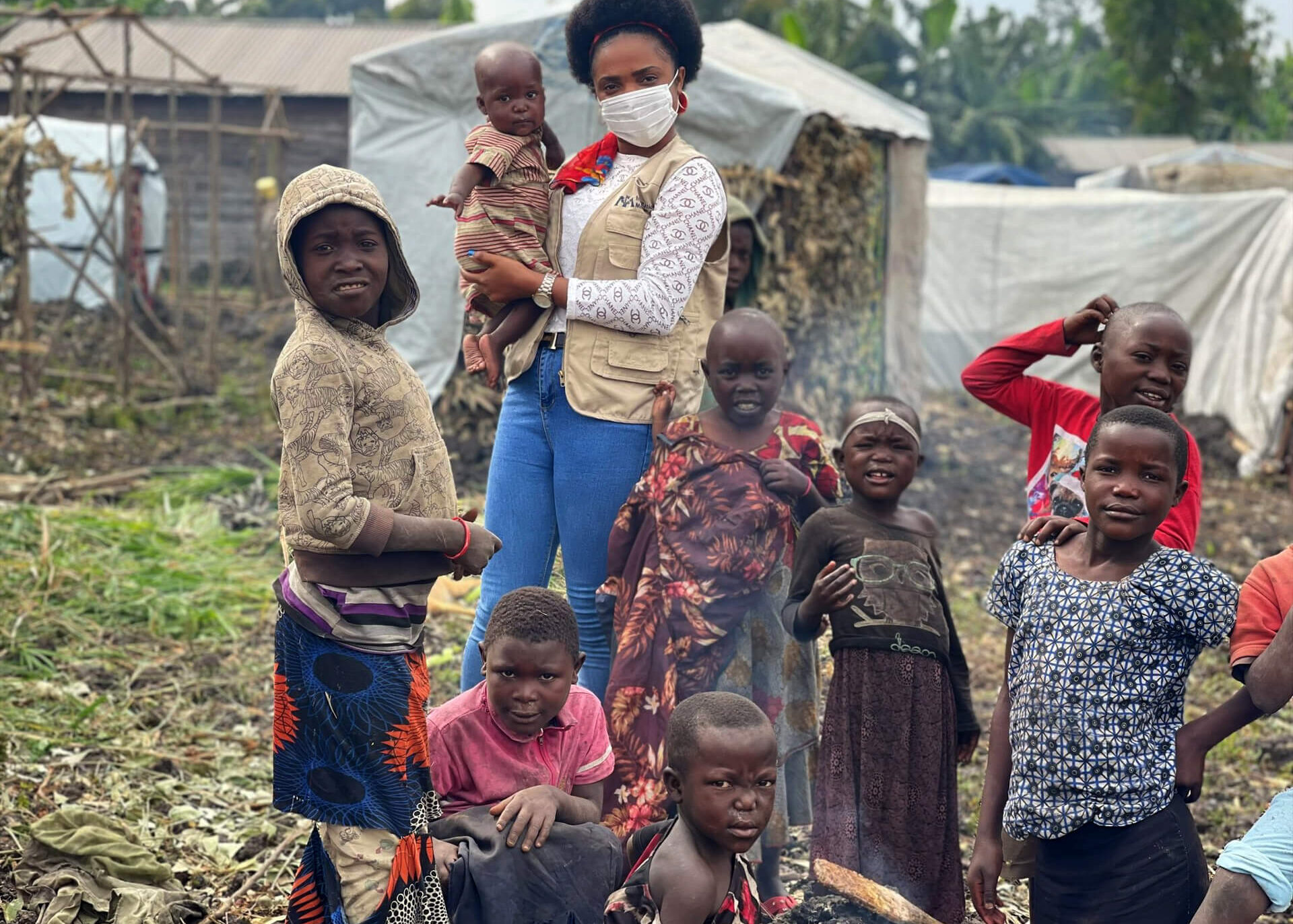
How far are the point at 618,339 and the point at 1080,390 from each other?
1.12 meters

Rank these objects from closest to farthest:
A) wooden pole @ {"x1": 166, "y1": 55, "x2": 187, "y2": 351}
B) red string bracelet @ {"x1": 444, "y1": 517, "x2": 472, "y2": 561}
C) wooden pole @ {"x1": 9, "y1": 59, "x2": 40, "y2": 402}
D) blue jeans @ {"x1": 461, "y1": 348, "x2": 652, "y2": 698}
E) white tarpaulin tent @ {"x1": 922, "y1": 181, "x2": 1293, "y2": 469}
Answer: red string bracelet @ {"x1": 444, "y1": 517, "x2": 472, "y2": 561} < blue jeans @ {"x1": 461, "y1": 348, "x2": 652, "y2": 698} < wooden pole @ {"x1": 9, "y1": 59, "x2": 40, "y2": 402} < white tarpaulin tent @ {"x1": 922, "y1": 181, "x2": 1293, "y2": 469} < wooden pole @ {"x1": 166, "y1": 55, "x2": 187, "y2": 351}

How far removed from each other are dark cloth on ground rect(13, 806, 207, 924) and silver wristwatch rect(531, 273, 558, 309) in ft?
5.59

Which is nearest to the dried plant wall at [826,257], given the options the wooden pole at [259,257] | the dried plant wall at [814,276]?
the dried plant wall at [814,276]

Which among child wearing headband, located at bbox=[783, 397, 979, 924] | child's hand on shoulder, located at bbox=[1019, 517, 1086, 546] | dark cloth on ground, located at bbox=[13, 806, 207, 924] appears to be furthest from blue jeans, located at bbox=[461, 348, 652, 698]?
child's hand on shoulder, located at bbox=[1019, 517, 1086, 546]

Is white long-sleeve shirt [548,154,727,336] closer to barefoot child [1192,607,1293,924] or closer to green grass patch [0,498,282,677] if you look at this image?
barefoot child [1192,607,1293,924]

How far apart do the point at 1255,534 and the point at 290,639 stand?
7.56m

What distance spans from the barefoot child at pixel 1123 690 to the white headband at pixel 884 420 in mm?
619

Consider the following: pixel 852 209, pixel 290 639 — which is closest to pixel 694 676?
pixel 290 639

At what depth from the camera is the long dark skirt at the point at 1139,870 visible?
2.27 m

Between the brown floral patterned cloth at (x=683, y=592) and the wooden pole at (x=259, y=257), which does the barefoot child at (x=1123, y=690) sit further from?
the wooden pole at (x=259, y=257)

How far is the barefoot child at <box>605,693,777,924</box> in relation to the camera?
2219 mm

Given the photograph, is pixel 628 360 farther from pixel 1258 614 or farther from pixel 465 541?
pixel 1258 614

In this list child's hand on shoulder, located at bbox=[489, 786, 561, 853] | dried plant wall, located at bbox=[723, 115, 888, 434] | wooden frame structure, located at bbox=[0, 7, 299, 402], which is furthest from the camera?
wooden frame structure, located at bbox=[0, 7, 299, 402]

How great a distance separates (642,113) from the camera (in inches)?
115
